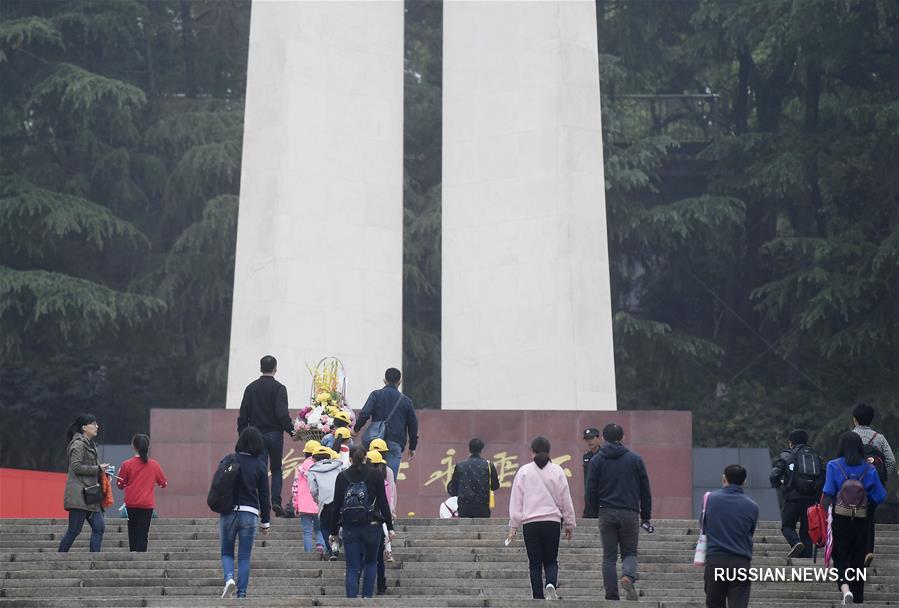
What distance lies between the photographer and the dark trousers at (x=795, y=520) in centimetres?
1474

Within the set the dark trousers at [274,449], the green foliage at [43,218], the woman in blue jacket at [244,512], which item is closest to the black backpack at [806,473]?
the dark trousers at [274,449]

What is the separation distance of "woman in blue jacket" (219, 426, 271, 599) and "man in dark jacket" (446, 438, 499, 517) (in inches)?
130

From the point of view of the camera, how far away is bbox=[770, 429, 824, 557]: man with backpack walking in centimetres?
1476

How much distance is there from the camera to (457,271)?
2291 cm

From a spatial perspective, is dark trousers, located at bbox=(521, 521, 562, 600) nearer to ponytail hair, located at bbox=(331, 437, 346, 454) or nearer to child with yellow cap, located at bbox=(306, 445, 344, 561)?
child with yellow cap, located at bbox=(306, 445, 344, 561)

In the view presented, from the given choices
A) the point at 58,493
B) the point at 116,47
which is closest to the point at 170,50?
the point at 116,47

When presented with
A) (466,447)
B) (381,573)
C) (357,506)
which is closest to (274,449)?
(381,573)

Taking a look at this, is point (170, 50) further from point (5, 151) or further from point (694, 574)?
point (694, 574)

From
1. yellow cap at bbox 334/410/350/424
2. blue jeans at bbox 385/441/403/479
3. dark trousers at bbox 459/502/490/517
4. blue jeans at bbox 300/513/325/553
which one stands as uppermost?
yellow cap at bbox 334/410/350/424

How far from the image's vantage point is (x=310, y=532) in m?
14.4

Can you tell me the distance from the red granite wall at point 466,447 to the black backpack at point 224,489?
7.13m

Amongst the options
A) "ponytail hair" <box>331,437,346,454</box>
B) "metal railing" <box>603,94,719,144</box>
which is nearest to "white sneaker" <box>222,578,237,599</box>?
"ponytail hair" <box>331,437,346,454</box>

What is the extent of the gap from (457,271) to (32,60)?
11.8 meters

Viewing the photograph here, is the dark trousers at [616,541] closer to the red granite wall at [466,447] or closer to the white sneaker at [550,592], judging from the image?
the white sneaker at [550,592]
